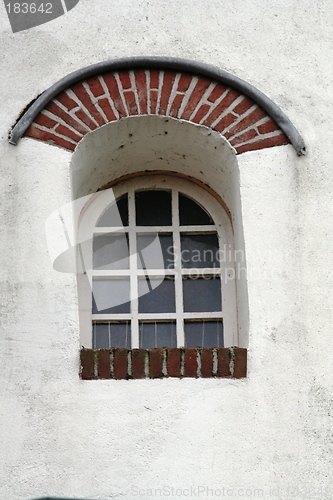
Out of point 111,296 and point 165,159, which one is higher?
point 165,159

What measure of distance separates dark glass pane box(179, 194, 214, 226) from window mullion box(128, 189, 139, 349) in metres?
0.27

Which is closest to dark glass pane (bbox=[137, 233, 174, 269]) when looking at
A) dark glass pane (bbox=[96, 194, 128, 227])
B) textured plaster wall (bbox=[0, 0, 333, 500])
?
dark glass pane (bbox=[96, 194, 128, 227])

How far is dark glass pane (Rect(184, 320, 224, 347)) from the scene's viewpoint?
5.29m

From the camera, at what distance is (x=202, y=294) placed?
213 inches

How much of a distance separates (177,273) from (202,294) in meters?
0.18

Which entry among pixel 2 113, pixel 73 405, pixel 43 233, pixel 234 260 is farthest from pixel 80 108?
pixel 73 405

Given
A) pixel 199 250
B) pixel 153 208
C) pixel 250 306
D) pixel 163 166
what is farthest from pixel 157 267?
pixel 250 306

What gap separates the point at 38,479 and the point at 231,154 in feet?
6.20

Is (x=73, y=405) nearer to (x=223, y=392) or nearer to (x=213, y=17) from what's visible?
(x=223, y=392)

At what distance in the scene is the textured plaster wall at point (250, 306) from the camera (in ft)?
14.8

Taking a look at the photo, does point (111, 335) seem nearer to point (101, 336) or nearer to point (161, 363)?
point (101, 336)

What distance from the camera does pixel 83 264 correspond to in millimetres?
5426

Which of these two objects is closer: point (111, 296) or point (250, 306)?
point (250, 306)

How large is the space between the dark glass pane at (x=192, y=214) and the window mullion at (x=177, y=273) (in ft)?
0.11
